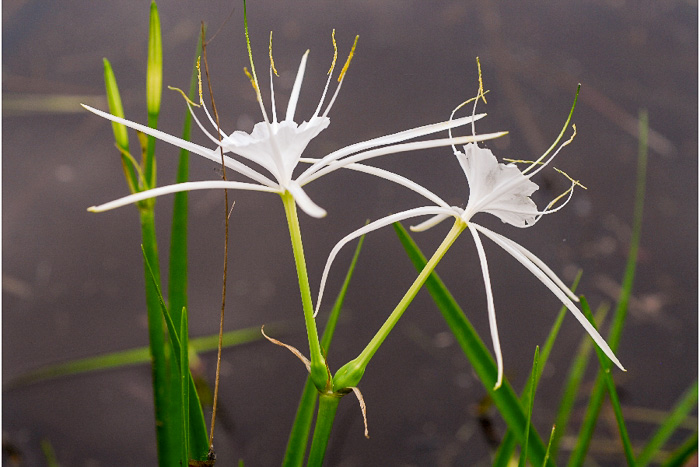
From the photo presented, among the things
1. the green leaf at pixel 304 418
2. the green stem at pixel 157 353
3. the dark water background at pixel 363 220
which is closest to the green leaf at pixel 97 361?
the dark water background at pixel 363 220

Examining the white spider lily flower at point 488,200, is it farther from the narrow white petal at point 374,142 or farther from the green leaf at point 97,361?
the green leaf at point 97,361

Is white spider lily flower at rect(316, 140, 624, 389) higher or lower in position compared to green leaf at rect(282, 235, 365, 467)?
higher

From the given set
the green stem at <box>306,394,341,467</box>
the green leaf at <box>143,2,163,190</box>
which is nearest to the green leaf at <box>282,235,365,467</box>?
the green stem at <box>306,394,341,467</box>

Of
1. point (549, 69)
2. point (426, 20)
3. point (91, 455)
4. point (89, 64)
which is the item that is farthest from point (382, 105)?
point (91, 455)

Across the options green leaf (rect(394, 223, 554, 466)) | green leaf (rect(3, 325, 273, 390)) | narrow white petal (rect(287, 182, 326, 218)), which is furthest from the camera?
green leaf (rect(3, 325, 273, 390))

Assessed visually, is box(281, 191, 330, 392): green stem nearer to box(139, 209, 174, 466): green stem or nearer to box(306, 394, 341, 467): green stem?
box(306, 394, 341, 467): green stem
